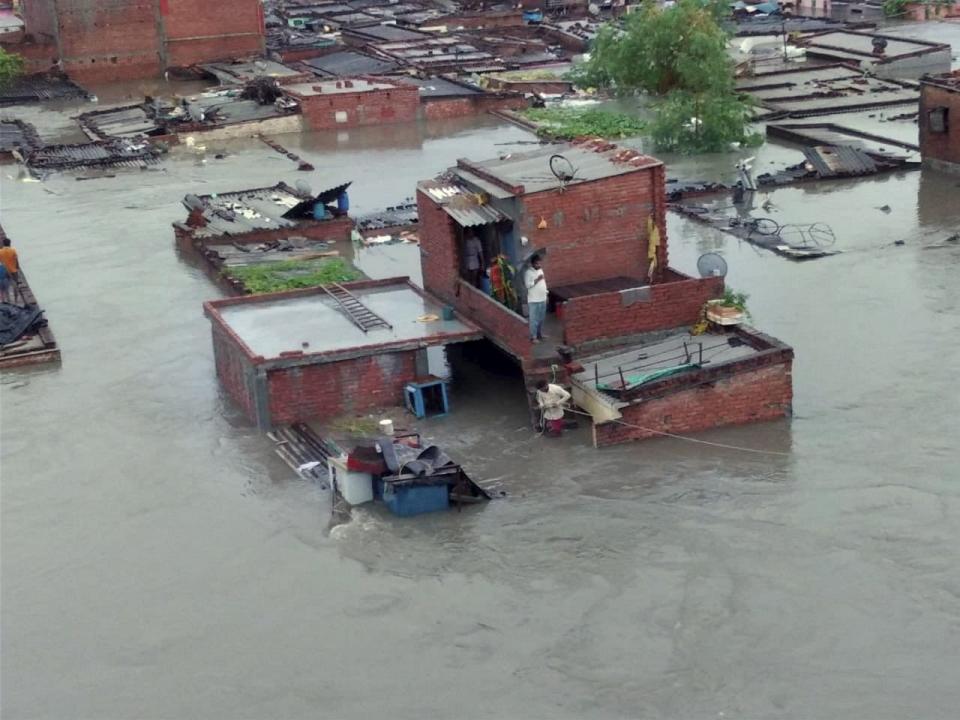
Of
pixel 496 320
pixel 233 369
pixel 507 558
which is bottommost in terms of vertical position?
pixel 507 558

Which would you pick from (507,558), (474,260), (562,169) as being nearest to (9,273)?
(474,260)

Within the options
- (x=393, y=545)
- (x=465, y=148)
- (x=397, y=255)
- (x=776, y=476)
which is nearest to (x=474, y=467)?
(x=393, y=545)

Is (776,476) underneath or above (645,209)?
underneath

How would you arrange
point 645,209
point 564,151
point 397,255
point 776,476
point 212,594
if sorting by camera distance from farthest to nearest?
point 397,255 < point 564,151 < point 645,209 < point 776,476 < point 212,594

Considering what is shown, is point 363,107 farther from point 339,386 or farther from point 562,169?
point 339,386

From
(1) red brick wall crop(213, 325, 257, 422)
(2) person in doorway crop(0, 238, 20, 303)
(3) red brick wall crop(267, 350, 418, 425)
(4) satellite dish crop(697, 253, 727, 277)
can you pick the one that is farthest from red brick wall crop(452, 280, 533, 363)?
(2) person in doorway crop(0, 238, 20, 303)

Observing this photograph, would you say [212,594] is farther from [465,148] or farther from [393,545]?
[465,148]

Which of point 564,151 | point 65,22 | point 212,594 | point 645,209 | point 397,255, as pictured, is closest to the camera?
point 212,594
